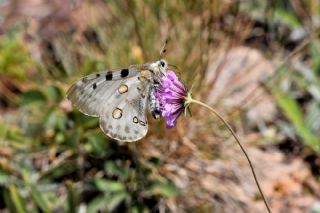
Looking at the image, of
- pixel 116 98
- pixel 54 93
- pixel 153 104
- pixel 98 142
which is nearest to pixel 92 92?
pixel 116 98

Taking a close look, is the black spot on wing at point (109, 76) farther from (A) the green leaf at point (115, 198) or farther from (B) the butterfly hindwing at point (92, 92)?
(A) the green leaf at point (115, 198)

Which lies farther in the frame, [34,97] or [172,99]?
[34,97]

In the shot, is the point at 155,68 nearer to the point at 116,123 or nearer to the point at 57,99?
the point at 116,123

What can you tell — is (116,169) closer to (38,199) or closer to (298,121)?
(38,199)

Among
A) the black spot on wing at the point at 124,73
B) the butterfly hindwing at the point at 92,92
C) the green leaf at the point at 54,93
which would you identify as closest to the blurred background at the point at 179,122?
the green leaf at the point at 54,93

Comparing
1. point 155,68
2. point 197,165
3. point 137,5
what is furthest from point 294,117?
point 155,68

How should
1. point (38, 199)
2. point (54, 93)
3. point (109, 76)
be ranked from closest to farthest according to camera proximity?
point (109, 76)
point (38, 199)
point (54, 93)

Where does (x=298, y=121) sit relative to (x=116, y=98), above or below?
above
